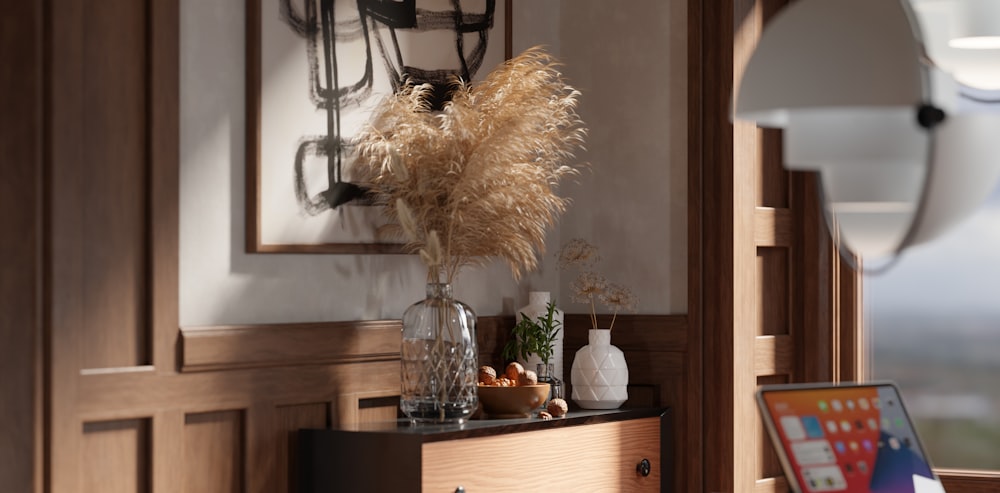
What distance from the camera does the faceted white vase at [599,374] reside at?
11.5 ft

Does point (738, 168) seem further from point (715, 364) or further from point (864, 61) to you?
point (864, 61)

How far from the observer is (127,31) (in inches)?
106

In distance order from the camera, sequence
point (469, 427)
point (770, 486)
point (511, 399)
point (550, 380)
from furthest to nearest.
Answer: point (770, 486) < point (550, 380) < point (511, 399) < point (469, 427)

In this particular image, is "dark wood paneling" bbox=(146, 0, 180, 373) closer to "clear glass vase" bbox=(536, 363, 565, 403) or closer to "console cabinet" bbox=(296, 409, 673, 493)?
"console cabinet" bbox=(296, 409, 673, 493)

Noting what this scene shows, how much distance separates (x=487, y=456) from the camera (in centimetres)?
296

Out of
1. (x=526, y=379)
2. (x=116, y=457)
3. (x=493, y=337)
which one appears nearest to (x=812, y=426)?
(x=526, y=379)

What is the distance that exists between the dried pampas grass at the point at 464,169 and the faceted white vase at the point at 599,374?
1.24 feet

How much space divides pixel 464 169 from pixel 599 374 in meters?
0.76

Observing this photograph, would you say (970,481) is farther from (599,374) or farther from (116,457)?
(116,457)

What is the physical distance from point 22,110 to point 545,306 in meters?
1.57

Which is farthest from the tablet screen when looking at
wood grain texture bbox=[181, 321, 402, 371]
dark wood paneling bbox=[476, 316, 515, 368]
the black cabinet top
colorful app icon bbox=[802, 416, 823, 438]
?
dark wood paneling bbox=[476, 316, 515, 368]

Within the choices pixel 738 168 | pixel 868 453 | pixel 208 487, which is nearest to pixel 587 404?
pixel 738 168

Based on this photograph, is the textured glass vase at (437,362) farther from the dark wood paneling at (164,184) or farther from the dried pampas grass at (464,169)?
the dark wood paneling at (164,184)

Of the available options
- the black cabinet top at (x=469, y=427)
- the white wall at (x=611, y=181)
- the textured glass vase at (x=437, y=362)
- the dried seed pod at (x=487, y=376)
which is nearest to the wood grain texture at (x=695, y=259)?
the white wall at (x=611, y=181)
